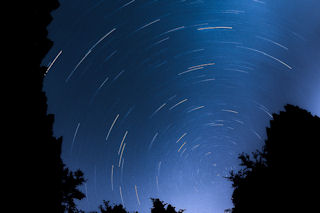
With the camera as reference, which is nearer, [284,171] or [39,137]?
[39,137]

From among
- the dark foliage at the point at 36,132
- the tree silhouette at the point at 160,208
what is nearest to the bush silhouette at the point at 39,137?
the dark foliage at the point at 36,132

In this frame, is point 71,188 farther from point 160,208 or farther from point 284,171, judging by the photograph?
point 284,171

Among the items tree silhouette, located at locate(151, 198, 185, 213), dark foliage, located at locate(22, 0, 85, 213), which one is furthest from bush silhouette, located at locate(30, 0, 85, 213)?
tree silhouette, located at locate(151, 198, 185, 213)

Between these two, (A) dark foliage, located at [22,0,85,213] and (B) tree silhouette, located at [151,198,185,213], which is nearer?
(A) dark foliage, located at [22,0,85,213]

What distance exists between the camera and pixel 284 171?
18.3 metres

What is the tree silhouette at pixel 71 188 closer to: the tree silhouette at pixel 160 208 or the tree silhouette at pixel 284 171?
the tree silhouette at pixel 160 208

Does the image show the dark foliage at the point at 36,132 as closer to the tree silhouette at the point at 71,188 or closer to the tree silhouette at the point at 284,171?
the tree silhouette at the point at 71,188

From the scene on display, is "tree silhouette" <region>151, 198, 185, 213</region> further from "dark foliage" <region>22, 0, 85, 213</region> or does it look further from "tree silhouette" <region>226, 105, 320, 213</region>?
"dark foliage" <region>22, 0, 85, 213</region>

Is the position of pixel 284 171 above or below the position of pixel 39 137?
below

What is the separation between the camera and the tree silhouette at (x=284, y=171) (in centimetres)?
1631

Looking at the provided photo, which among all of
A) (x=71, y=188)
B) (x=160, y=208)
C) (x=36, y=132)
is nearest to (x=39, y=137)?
(x=36, y=132)

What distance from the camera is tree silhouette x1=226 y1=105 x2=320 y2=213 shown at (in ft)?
53.5

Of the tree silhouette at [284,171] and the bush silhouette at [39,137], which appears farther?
the tree silhouette at [284,171]

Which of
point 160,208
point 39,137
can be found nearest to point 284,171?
point 160,208
